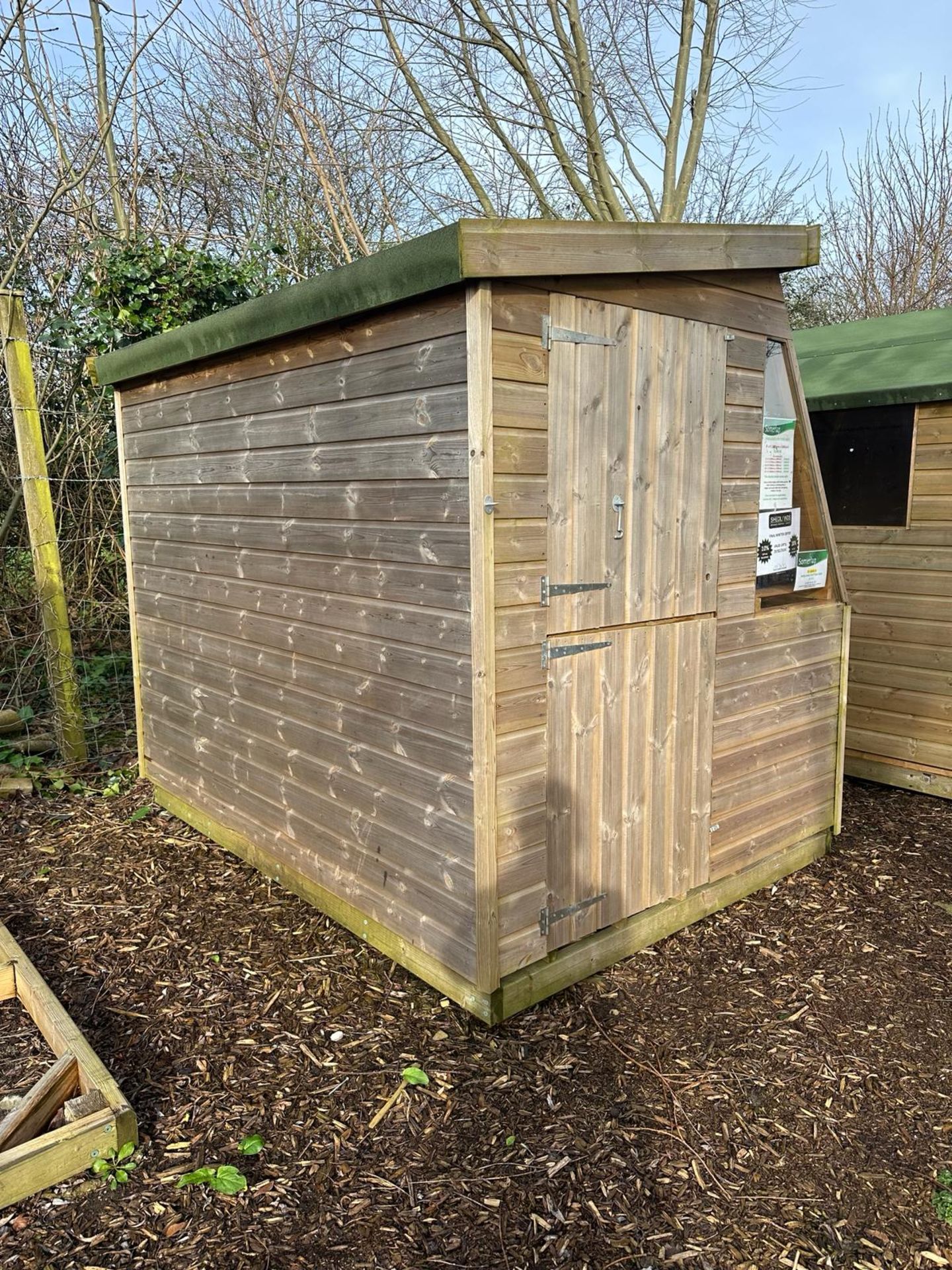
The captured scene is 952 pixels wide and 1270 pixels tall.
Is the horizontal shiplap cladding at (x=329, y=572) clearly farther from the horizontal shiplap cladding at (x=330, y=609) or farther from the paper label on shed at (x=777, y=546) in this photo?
the paper label on shed at (x=777, y=546)

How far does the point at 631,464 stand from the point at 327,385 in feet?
3.65

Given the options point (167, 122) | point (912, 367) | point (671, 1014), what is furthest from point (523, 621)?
point (167, 122)

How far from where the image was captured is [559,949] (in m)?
3.06

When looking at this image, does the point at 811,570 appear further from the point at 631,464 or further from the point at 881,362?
the point at 881,362

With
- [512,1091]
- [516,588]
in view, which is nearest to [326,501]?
[516,588]

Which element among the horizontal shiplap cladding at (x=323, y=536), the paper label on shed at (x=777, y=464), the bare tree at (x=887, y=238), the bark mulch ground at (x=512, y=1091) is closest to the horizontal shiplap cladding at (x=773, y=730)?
the bark mulch ground at (x=512, y=1091)

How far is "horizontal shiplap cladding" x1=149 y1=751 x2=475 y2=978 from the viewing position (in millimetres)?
2941

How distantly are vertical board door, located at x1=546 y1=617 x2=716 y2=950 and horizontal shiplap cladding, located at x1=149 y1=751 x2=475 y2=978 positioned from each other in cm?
38

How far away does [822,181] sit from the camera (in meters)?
12.6

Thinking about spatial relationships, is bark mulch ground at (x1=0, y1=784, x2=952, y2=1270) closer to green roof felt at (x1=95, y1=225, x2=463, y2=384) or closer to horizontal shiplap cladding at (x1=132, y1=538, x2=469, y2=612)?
horizontal shiplap cladding at (x1=132, y1=538, x2=469, y2=612)

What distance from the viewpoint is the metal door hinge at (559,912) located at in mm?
2922

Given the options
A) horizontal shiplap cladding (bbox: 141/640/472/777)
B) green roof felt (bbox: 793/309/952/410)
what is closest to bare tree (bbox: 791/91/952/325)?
green roof felt (bbox: 793/309/952/410)

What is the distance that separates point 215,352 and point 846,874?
3.64 meters

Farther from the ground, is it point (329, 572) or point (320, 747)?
point (329, 572)
